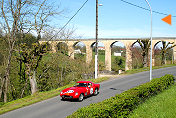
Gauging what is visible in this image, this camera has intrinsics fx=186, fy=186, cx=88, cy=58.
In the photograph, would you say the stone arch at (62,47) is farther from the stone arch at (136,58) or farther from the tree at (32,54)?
the stone arch at (136,58)

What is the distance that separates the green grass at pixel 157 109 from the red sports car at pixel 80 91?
395 centimetres

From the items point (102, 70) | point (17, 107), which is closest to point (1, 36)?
point (17, 107)

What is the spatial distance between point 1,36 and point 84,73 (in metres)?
19.5

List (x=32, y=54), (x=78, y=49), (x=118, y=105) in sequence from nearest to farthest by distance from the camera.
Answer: (x=118, y=105)
(x=32, y=54)
(x=78, y=49)

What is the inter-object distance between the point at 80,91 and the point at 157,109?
491 centimetres

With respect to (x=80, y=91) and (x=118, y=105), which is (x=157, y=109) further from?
(x=80, y=91)

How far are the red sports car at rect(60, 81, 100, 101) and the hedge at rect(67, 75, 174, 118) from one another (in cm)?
347

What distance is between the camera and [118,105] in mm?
7469

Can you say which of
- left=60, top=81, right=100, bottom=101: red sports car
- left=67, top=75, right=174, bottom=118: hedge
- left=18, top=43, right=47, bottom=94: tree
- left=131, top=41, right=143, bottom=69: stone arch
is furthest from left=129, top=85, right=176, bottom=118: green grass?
left=131, top=41, right=143, bottom=69: stone arch

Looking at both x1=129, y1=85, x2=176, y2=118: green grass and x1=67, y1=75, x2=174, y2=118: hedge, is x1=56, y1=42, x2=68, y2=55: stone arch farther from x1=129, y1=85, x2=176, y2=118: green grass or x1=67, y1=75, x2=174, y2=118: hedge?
x1=129, y1=85, x2=176, y2=118: green grass

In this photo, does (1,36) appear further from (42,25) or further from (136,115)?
(136,115)

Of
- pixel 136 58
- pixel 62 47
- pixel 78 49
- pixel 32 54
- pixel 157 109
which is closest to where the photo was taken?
pixel 157 109

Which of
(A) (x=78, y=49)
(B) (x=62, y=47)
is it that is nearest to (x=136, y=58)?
(A) (x=78, y=49)

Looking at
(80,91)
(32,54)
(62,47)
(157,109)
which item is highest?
(62,47)
